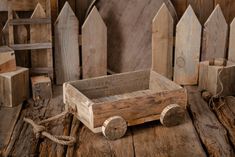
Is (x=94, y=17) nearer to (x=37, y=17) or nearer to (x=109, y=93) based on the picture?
(x=37, y=17)

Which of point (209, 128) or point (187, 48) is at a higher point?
point (187, 48)

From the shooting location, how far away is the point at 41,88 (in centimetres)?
264

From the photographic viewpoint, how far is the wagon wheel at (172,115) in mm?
2227

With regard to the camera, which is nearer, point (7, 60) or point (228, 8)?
point (7, 60)

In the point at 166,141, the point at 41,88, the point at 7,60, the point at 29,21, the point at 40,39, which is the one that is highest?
the point at 29,21

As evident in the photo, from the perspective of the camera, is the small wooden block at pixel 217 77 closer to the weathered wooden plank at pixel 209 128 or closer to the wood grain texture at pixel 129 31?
the weathered wooden plank at pixel 209 128

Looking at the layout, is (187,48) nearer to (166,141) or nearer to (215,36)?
(215,36)

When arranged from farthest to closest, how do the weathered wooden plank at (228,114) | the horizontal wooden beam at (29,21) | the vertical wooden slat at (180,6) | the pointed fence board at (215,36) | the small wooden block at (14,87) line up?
the vertical wooden slat at (180,6) < the pointed fence board at (215,36) < the horizontal wooden beam at (29,21) < the small wooden block at (14,87) < the weathered wooden plank at (228,114)

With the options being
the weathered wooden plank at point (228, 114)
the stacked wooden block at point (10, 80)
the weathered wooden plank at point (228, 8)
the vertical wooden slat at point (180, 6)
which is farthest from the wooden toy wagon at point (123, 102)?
the weathered wooden plank at point (228, 8)

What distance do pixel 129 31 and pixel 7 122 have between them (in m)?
1.06

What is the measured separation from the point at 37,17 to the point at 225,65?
1197 mm

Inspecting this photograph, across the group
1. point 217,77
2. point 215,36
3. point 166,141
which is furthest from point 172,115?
point 215,36

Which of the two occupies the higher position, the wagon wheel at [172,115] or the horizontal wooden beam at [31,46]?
the horizontal wooden beam at [31,46]

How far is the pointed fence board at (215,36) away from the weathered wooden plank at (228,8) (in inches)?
6.5
